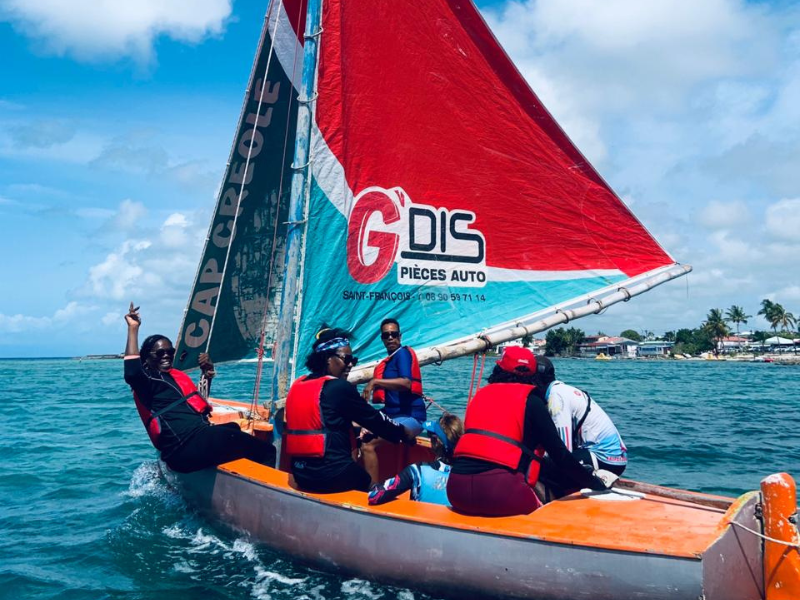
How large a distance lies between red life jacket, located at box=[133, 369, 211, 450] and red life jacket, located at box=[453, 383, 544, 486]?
3428mm

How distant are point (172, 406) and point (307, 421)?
6.13 ft

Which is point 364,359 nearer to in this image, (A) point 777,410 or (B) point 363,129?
(B) point 363,129

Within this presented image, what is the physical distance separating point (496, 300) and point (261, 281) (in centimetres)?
389

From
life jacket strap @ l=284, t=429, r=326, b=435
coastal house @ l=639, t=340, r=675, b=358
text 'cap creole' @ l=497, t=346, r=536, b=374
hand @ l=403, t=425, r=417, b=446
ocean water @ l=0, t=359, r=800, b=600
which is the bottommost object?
ocean water @ l=0, t=359, r=800, b=600

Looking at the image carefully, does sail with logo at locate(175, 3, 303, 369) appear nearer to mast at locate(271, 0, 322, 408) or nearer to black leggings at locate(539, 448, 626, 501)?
mast at locate(271, 0, 322, 408)

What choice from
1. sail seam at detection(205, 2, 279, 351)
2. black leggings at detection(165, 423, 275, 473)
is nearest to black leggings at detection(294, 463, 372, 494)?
black leggings at detection(165, 423, 275, 473)

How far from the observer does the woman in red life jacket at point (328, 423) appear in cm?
603

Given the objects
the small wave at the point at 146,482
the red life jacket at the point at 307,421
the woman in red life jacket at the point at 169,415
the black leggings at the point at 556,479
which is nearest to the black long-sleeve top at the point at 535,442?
the black leggings at the point at 556,479

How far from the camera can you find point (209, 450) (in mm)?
7082

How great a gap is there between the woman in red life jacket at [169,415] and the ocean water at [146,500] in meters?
0.86

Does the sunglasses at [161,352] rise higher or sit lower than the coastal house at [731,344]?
lower

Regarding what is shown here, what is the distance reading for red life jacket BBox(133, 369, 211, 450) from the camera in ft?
23.3

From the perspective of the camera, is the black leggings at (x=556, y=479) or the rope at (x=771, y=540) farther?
the black leggings at (x=556, y=479)

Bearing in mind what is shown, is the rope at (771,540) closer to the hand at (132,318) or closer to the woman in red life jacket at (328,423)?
the woman in red life jacket at (328,423)
